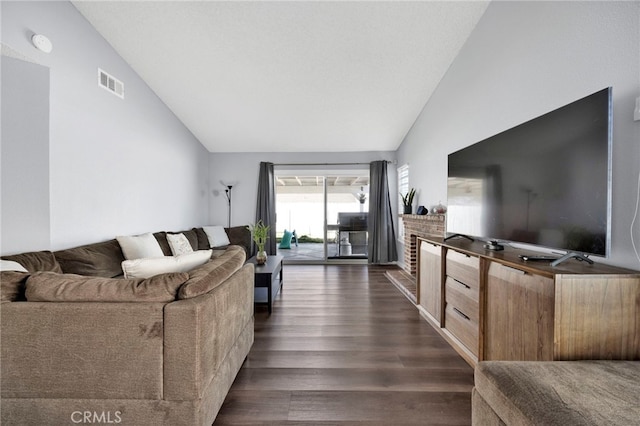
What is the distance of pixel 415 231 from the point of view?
4133 millimetres

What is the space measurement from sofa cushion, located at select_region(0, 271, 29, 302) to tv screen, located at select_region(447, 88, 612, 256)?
2753 millimetres

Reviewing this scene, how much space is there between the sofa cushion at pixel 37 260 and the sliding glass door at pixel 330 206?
387cm

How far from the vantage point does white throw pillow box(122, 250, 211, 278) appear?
1429 mm

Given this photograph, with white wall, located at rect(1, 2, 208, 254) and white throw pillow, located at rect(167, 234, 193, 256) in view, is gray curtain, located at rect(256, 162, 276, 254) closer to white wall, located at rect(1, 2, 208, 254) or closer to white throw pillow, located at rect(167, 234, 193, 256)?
white wall, located at rect(1, 2, 208, 254)

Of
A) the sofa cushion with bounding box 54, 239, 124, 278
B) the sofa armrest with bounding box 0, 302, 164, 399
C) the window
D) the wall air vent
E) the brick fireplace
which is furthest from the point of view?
the window

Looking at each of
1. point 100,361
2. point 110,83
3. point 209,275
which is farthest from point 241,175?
point 100,361

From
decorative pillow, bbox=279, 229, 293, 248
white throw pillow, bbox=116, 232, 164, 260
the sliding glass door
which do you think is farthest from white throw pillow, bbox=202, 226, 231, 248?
white throw pillow, bbox=116, 232, 164, 260

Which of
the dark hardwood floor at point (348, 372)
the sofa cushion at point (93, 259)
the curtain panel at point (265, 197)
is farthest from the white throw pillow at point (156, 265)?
the curtain panel at point (265, 197)

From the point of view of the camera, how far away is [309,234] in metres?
5.88

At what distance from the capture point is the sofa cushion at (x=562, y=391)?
746 millimetres

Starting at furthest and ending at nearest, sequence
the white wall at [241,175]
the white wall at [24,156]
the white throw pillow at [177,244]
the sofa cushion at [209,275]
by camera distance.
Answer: the white wall at [241,175] → the white throw pillow at [177,244] → the white wall at [24,156] → the sofa cushion at [209,275]

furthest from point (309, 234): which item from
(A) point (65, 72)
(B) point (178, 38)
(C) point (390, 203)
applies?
(A) point (65, 72)

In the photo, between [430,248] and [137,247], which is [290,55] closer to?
[430,248]

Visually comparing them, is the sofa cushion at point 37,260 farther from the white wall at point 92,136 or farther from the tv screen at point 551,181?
the tv screen at point 551,181
